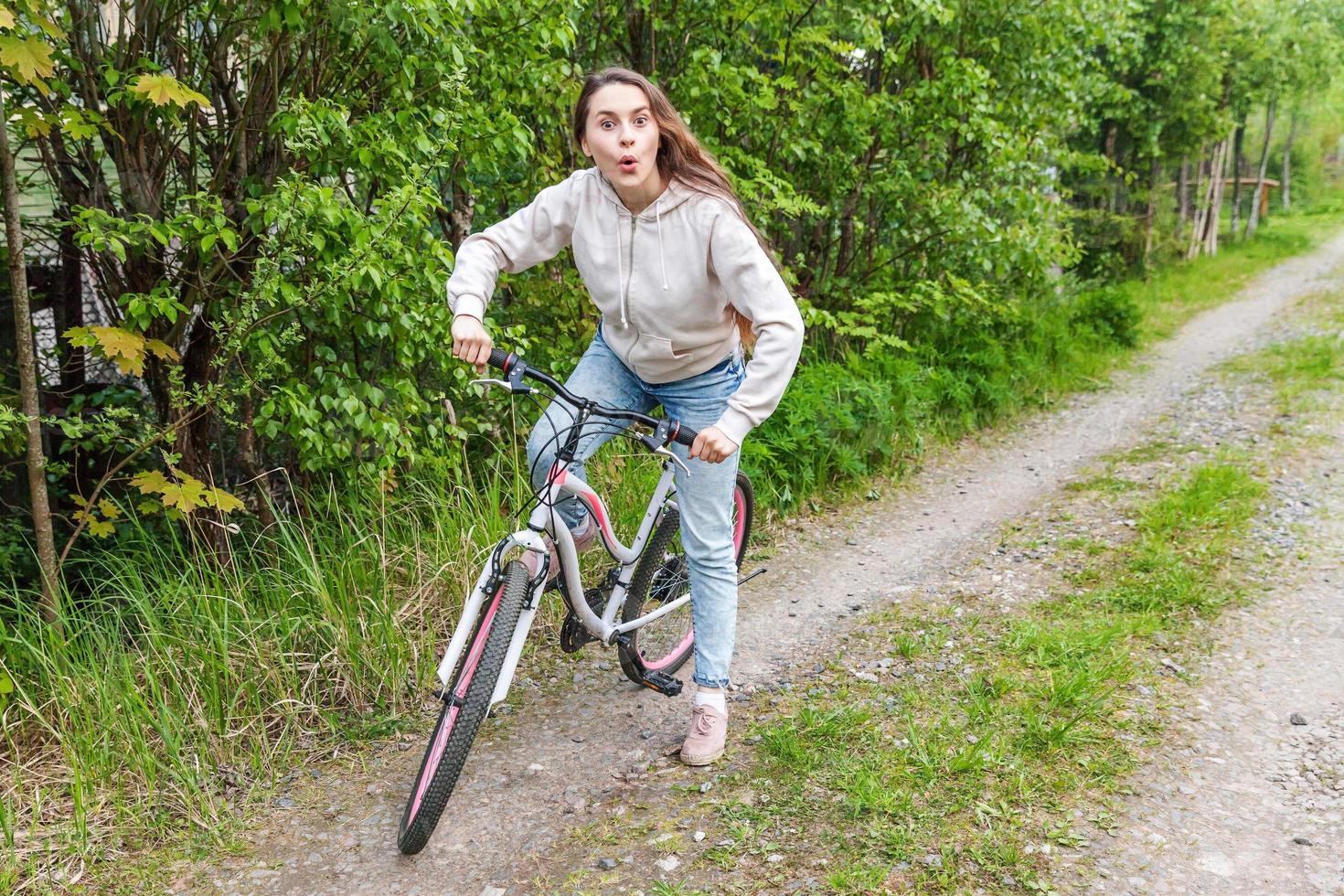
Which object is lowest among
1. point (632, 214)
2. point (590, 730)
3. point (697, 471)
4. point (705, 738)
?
point (590, 730)

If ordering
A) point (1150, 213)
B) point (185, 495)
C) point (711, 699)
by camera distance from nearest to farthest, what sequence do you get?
point (711, 699) < point (185, 495) < point (1150, 213)

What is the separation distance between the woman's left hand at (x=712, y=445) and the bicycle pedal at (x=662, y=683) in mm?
1271

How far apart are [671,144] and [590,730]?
2092 mm

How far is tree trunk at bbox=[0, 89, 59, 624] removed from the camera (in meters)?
3.37

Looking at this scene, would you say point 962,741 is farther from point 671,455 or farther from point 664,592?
point 671,455

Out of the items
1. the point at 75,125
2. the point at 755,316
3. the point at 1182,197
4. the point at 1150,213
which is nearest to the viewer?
the point at 755,316

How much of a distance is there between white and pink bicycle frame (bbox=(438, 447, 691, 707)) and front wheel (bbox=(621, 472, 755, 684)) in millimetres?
46

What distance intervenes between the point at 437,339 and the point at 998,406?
502 centimetres

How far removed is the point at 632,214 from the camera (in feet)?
10.1

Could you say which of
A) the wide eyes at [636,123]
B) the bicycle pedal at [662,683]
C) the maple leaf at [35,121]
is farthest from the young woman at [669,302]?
the maple leaf at [35,121]

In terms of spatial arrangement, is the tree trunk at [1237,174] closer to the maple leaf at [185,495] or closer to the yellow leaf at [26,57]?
the maple leaf at [185,495]

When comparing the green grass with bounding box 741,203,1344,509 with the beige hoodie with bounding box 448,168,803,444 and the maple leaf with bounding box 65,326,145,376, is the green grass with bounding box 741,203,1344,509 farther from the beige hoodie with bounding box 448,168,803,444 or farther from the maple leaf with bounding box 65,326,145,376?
the maple leaf with bounding box 65,326,145,376

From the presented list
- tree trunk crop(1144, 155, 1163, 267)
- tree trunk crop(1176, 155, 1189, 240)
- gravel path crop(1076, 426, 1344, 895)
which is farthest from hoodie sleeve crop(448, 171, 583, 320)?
tree trunk crop(1176, 155, 1189, 240)

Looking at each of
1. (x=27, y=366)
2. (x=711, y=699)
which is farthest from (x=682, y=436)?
(x=27, y=366)
